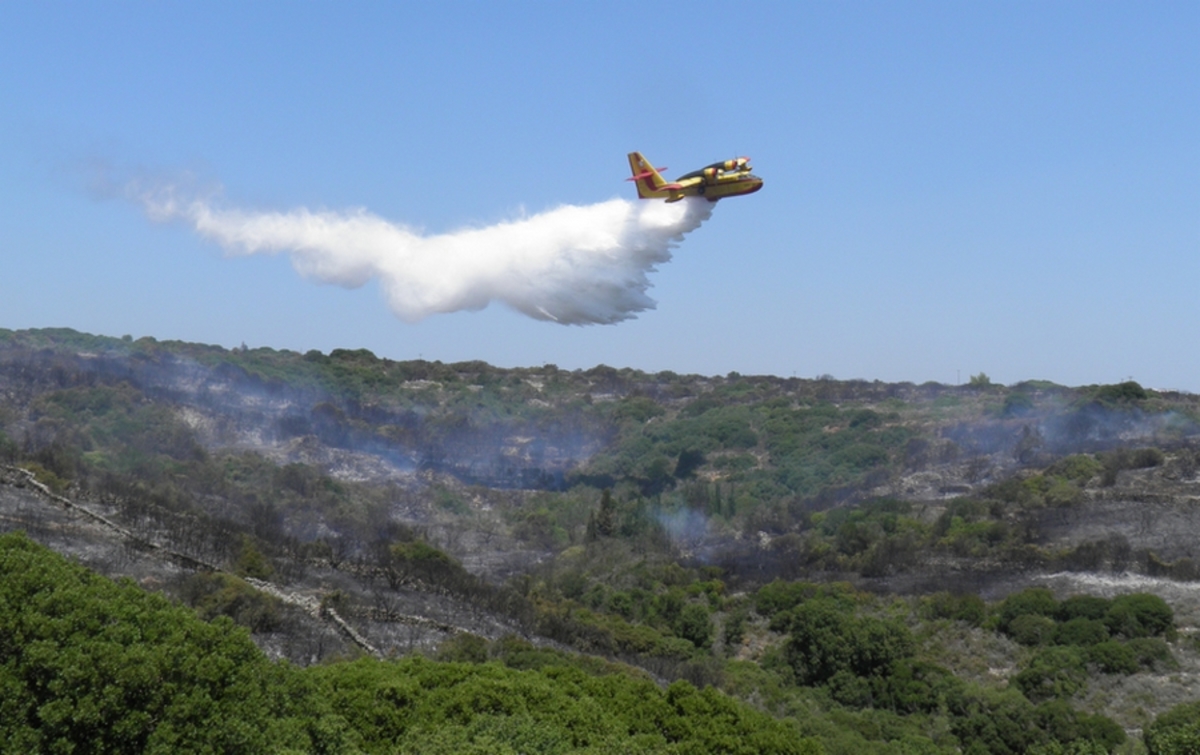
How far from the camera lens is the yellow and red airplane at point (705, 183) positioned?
53.8 metres

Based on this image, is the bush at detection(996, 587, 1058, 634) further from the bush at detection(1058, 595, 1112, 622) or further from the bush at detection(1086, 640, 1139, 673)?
the bush at detection(1086, 640, 1139, 673)

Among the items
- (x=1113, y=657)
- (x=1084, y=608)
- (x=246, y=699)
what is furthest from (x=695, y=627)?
(x=246, y=699)

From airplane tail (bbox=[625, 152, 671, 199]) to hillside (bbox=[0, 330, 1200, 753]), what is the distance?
60.4 ft

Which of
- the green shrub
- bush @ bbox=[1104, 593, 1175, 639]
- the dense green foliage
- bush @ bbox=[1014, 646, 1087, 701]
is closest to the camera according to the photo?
the dense green foliage

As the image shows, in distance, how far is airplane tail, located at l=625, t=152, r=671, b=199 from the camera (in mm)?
56375

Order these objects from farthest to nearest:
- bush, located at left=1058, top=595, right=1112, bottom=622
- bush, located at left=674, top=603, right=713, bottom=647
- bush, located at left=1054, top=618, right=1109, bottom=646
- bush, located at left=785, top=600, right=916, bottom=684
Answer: bush, located at left=674, top=603, right=713, bottom=647 < bush, located at left=1058, top=595, right=1112, bottom=622 < bush, located at left=1054, top=618, right=1109, bottom=646 < bush, located at left=785, top=600, right=916, bottom=684

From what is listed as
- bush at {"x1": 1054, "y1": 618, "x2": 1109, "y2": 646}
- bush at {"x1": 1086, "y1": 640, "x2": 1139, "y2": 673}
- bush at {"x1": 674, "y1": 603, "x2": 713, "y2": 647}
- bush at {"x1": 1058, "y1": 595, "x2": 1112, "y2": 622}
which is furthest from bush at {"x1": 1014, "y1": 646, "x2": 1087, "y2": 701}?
bush at {"x1": 674, "y1": 603, "x2": 713, "y2": 647}

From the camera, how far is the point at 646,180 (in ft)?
186

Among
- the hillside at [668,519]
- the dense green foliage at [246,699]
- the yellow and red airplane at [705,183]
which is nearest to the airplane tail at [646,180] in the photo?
the yellow and red airplane at [705,183]

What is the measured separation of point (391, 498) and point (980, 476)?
38.4 m

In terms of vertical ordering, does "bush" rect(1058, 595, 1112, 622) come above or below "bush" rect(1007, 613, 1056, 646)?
above

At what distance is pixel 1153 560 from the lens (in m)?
53.2

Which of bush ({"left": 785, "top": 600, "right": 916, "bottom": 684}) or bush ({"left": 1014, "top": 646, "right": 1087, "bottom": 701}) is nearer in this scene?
bush ({"left": 1014, "top": 646, "right": 1087, "bottom": 701})

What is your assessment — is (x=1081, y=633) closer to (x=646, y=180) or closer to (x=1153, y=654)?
(x=1153, y=654)
